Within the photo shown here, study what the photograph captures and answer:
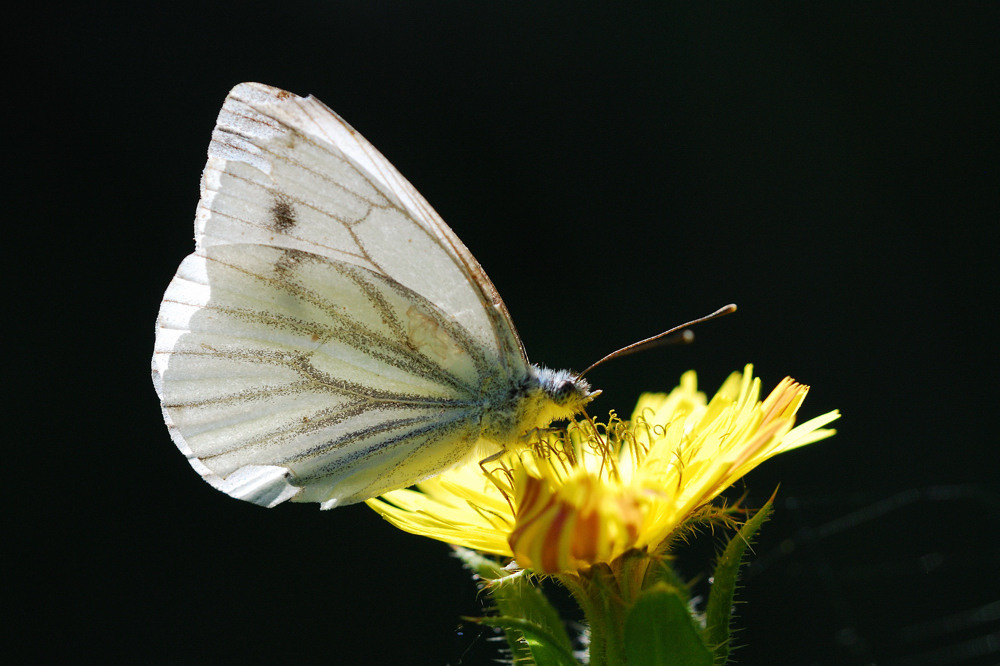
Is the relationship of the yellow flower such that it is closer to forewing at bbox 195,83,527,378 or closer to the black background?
forewing at bbox 195,83,527,378

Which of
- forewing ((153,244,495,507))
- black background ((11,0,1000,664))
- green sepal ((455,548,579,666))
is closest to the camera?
green sepal ((455,548,579,666))

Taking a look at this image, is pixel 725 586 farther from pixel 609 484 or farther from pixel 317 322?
pixel 317 322

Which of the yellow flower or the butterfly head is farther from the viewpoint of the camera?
the butterfly head

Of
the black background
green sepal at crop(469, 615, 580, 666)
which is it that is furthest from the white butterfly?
the black background

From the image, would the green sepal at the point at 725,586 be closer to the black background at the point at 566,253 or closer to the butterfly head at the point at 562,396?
the butterfly head at the point at 562,396

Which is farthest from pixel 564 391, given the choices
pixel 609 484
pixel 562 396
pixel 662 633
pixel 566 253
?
pixel 566 253
